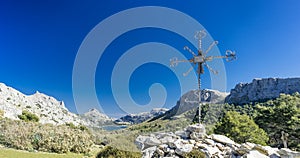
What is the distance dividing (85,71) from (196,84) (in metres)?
4.08

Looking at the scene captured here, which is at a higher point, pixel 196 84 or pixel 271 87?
pixel 271 87

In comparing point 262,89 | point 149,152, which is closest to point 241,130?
point 149,152

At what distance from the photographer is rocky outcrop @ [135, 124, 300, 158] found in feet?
19.2

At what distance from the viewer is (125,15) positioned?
8.65 meters

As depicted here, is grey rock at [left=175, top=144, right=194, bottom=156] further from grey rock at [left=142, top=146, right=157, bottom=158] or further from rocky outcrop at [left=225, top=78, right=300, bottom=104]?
rocky outcrop at [left=225, top=78, right=300, bottom=104]

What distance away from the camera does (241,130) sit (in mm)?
13625

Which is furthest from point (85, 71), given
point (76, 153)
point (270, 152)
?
point (270, 152)

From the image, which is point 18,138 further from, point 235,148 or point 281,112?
point 281,112

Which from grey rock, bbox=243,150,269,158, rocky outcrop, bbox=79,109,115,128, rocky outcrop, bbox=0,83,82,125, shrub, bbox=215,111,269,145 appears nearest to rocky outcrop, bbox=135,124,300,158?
grey rock, bbox=243,150,269,158

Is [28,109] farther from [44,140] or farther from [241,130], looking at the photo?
[241,130]

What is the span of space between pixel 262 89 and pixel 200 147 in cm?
7094

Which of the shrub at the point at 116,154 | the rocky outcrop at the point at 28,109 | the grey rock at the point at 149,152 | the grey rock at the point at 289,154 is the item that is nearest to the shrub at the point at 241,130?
the grey rock at the point at 289,154

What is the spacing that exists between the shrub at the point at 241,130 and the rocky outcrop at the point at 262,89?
166 feet

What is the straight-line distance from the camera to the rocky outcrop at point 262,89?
6360 cm
